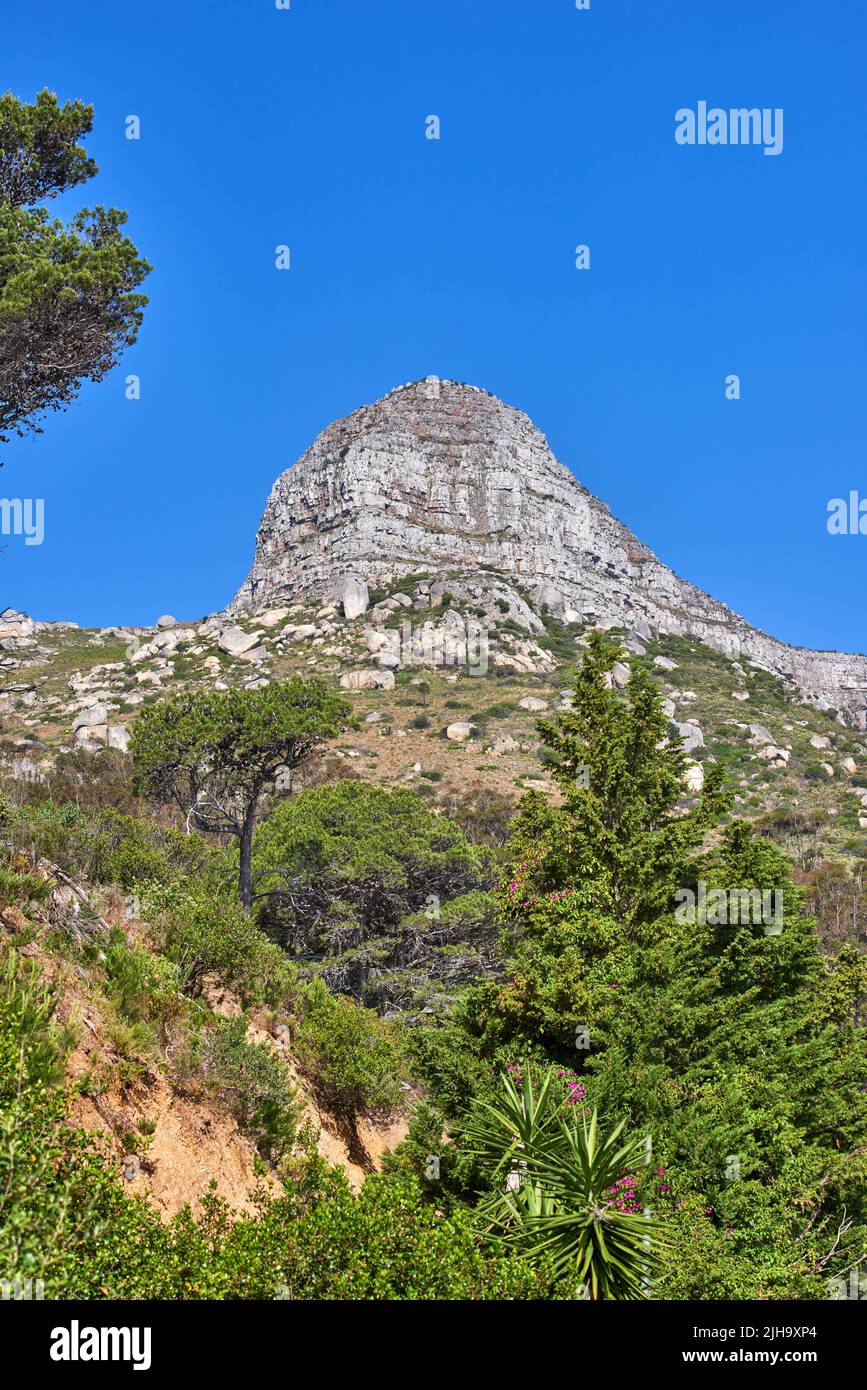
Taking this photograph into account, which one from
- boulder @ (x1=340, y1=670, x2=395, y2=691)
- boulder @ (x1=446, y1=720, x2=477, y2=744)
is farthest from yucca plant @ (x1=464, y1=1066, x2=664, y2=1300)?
boulder @ (x1=340, y1=670, x2=395, y2=691)

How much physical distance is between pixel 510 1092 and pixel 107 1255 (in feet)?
17.8

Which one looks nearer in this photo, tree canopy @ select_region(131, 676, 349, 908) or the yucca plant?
the yucca plant

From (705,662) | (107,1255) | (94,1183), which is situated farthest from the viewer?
(705,662)

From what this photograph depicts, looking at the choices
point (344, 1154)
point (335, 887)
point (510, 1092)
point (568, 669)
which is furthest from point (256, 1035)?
point (568, 669)

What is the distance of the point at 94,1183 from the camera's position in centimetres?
527

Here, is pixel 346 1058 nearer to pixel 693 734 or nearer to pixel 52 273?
pixel 52 273

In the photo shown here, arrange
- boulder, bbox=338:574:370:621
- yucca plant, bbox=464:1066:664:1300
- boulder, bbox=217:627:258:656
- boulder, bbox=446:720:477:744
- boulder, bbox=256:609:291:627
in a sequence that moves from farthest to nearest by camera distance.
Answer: boulder, bbox=256:609:291:627 < boulder, bbox=338:574:370:621 < boulder, bbox=217:627:258:656 < boulder, bbox=446:720:477:744 < yucca plant, bbox=464:1066:664:1300

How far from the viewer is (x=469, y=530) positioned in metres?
96.1

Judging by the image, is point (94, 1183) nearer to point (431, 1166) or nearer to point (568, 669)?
point (431, 1166)

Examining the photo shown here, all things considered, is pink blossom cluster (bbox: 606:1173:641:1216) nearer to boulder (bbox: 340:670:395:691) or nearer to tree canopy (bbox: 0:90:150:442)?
tree canopy (bbox: 0:90:150:442)

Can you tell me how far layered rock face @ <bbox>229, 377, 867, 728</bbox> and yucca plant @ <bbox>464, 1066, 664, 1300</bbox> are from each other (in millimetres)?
66835

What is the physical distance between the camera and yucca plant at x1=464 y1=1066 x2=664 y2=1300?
24.9 ft

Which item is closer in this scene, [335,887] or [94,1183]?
[94,1183]

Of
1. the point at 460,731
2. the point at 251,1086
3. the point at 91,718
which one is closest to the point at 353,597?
the point at 460,731
